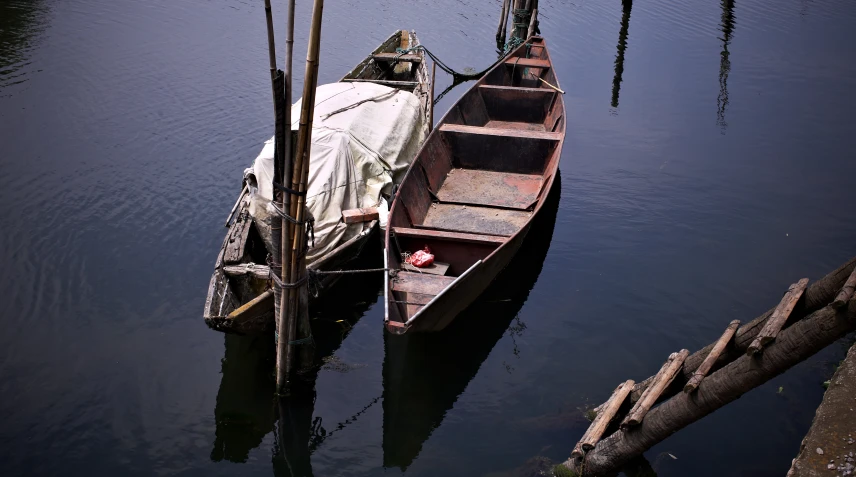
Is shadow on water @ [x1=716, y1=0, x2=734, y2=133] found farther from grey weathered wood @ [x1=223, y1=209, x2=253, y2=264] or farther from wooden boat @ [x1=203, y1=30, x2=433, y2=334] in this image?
grey weathered wood @ [x1=223, y1=209, x2=253, y2=264]

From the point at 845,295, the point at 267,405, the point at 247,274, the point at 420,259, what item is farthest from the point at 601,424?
the point at 247,274

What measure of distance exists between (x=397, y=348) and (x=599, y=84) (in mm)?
14644

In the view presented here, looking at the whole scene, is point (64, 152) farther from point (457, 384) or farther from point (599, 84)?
point (599, 84)

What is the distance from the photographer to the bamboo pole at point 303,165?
22.1ft

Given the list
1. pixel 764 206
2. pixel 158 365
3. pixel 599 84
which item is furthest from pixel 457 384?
pixel 599 84

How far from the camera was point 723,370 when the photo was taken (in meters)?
6.01

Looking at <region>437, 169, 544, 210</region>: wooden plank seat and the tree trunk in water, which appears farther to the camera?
<region>437, 169, 544, 210</region>: wooden plank seat

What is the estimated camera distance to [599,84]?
2181cm

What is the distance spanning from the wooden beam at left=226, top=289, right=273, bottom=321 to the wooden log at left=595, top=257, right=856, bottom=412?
16.1 ft

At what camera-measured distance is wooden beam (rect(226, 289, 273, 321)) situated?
8617mm

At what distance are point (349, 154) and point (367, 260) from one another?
6.43ft

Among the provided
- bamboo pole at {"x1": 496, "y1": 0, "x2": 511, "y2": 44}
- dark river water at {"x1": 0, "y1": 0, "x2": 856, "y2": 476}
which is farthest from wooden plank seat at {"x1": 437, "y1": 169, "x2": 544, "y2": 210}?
bamboo pole at {"x1": 496, "y1": 0, "x2": 511, "y2": 44}

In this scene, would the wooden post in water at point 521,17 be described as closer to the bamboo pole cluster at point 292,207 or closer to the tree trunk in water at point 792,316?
the bamboo pole cluster at point 292,207

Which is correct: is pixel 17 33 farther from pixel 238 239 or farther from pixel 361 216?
pixel 361 216
